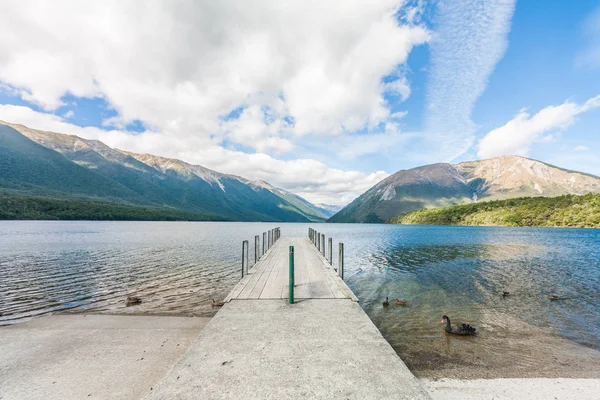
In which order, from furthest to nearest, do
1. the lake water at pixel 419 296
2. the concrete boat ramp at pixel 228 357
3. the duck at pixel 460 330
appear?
the duck at pixel 460 330 < the lake water at pixel 419 296 < the concrete boat ramp at pixel 228 357

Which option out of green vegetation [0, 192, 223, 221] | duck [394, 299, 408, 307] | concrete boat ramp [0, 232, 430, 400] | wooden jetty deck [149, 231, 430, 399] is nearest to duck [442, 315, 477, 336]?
duck [394, 299, 408, 307]

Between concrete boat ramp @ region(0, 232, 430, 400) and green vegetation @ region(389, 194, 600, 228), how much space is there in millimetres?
154449

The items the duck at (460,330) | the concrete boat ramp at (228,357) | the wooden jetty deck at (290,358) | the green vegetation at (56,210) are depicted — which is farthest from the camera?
the green vegetation at (56,210)

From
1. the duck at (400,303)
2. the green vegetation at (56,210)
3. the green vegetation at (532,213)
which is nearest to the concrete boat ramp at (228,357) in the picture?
the duck at (400,303)

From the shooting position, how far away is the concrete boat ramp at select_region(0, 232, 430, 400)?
4762mm

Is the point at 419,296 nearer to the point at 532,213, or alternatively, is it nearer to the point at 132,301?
the point at 132,301

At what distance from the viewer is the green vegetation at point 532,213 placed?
118 metres

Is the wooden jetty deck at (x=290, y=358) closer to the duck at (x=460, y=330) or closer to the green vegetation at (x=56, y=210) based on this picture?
the duck at (x=460, y=330)

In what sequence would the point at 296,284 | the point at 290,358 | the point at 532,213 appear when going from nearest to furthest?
the point at 290,358 → the point at 296,284 → the point at 532,213

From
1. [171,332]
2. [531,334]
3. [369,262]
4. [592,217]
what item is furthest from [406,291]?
[592,217]

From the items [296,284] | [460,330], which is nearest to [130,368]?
[296,284]

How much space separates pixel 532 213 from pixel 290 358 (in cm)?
16387

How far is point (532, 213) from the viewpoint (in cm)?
13025

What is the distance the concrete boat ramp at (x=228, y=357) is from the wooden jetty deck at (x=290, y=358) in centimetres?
2
